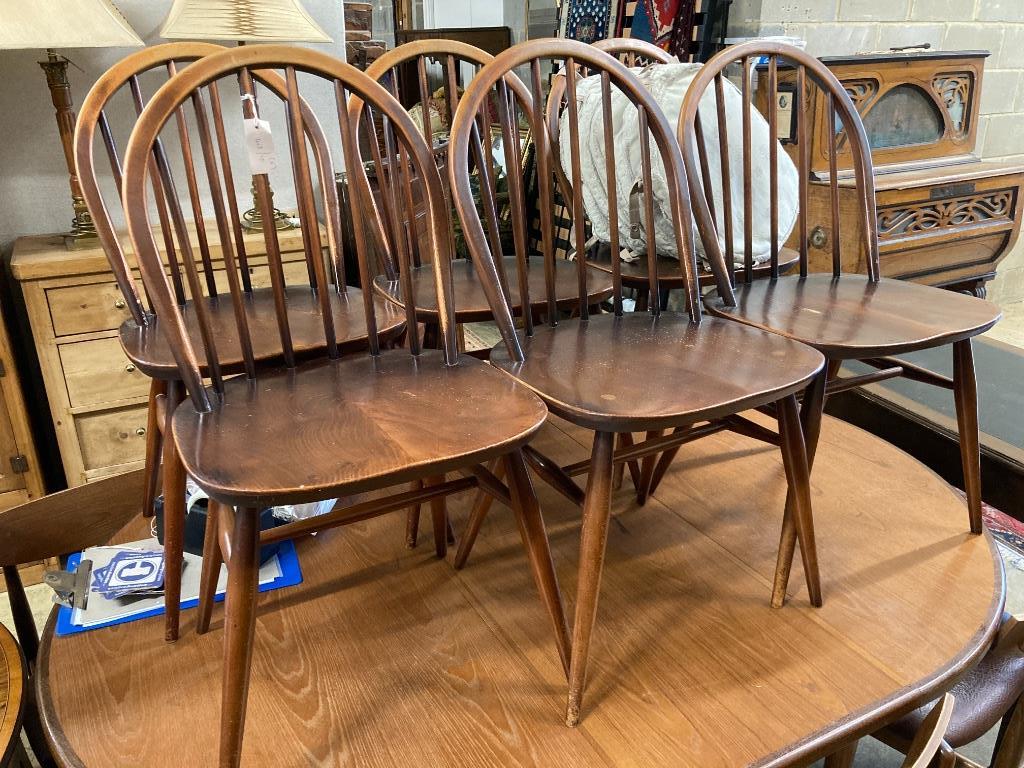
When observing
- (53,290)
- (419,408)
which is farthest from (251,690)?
(53,290)

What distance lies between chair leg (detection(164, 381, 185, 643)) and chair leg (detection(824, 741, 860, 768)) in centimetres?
99

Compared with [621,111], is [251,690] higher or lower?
lower

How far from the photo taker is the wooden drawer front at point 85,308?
1.86m

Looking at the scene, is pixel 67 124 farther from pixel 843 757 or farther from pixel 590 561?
pixel 843 757

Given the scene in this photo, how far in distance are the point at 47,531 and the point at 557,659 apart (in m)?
0.91

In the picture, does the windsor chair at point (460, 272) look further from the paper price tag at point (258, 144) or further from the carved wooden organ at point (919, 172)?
the carved wooden organ at point (919, 172)

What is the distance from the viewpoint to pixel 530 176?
8.07 feet

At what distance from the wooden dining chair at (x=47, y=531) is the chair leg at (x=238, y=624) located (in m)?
0.53

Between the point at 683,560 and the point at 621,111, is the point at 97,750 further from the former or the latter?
the point at 621,111

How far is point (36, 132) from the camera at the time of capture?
2123mm

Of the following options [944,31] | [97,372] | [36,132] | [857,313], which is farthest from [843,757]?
[944,31]

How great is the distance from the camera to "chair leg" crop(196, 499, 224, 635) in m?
1.16

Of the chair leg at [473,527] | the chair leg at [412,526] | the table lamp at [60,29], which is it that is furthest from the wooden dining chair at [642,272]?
the table lamp at [60,29]

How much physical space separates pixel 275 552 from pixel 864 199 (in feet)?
4.21
